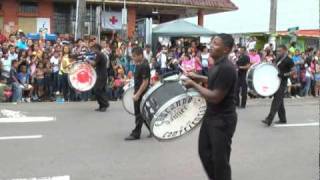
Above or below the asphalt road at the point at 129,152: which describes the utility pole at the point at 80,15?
above

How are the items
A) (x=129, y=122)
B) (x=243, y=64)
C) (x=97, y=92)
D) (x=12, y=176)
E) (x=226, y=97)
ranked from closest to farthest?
(x=226, y=97), (x=12, y=176), (x=129, y=122), (x=97, y=92), (x=243, y=64)

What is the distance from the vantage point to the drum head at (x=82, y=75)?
13.3m

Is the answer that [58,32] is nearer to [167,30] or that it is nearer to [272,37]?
[167,30]

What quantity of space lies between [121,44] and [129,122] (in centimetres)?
817

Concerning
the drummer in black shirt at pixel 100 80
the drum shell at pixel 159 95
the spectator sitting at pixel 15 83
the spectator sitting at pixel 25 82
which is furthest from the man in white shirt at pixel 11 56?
the drum shell at pixel 159 95

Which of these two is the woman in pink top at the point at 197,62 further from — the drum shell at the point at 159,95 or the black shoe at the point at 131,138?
the drum shell at the point at 159,95

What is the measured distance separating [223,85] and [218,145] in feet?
1.97

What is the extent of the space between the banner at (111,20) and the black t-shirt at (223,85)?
72.4ft

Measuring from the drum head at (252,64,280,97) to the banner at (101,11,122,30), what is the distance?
52.9 feet

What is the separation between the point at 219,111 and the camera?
556 centimetres

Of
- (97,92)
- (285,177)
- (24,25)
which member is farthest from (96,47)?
(24,25)

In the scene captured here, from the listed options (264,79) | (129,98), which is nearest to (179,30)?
(264,79)

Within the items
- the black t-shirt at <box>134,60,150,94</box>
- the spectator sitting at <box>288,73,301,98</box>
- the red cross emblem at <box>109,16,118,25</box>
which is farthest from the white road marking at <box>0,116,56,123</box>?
the red cross emblem at <box>109,16,118,25</box>

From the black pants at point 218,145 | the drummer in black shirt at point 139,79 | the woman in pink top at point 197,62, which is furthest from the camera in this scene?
the woman in pink top at point 197,62
